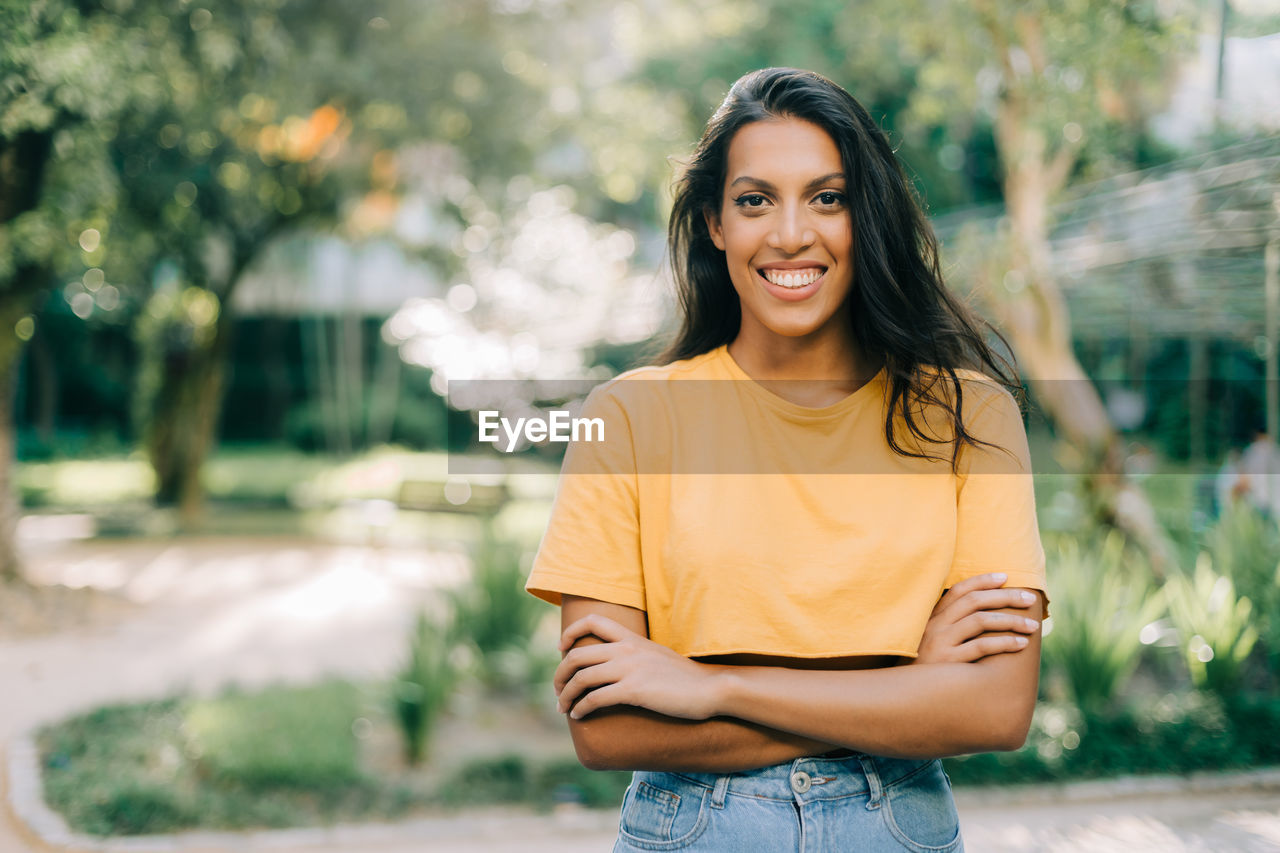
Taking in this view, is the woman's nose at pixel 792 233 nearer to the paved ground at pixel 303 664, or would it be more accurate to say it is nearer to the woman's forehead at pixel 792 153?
the woman's forehead at pixel 792 153

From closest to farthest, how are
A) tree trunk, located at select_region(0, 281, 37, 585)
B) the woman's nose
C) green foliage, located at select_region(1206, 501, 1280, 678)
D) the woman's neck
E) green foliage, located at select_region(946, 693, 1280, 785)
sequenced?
the woman's nose, the woman's neck, green foliage, located at select_region(946, 693, 1280, 785), green foliage, located at select_region(1206, 501, 1280, 678), tree trunk, located at select_region(0, 281, 37, 585)

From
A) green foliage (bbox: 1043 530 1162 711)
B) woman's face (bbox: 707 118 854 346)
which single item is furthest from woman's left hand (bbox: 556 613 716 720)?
green foliage (bbox: 1043 530 1162 711)

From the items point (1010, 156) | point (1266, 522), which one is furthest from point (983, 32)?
point (1266, 522)

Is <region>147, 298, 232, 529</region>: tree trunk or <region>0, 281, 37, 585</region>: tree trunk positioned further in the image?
<region>147, 298, 232, 529</region>: tree trunk

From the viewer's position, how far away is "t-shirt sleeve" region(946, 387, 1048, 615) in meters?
1.46

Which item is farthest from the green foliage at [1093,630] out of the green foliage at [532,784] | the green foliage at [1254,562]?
the green foliage at [532,784]

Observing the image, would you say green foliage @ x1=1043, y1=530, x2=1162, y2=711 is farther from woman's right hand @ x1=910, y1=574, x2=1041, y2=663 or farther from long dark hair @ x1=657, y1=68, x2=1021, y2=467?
woman's right hand @ x1=910, y1=574, x2=1041, y2=663

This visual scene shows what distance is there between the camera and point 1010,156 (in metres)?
6.76

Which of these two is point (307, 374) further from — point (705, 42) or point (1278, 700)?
point (1278, 700)

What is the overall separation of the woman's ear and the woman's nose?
0.14 meters

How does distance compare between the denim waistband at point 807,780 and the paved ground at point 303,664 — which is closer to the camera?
the denim waistband at point 807,780

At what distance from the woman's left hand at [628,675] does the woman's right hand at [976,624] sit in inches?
12.4

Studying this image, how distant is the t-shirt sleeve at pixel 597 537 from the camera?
4.73 feet

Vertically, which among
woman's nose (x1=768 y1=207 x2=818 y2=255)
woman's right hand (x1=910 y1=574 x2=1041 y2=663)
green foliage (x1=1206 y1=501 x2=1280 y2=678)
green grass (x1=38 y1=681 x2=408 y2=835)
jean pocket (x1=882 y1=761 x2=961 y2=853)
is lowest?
green grass (x1=38 y1=681 x2=408 y2=835)
